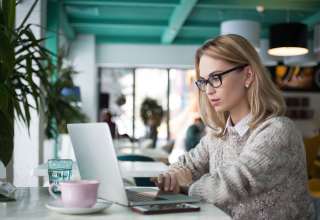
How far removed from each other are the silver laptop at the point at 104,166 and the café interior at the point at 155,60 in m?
3.90

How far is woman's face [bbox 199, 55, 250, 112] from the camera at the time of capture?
6.04 ft

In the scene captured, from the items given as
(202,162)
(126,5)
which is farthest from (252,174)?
(126,5)

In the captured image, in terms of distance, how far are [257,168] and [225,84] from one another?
368mm

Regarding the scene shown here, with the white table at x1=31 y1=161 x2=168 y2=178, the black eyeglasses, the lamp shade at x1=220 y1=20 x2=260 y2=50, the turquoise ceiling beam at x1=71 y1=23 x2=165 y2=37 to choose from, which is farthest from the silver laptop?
the turquoise ceiling beam at x1=71 y1=23 x2=165 y2=37

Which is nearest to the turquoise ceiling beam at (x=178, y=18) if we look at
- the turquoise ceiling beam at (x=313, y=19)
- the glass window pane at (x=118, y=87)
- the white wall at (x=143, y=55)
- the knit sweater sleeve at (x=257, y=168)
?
the white wall at (x=143, y=55)

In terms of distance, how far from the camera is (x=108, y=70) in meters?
14.2

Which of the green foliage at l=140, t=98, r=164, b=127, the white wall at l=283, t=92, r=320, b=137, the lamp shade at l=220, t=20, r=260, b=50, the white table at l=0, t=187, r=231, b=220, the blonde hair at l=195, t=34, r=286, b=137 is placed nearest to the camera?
the white table at l=0, t=187, r=231, b=220

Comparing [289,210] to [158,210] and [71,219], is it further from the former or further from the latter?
[71,219]

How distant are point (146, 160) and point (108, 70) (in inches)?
398

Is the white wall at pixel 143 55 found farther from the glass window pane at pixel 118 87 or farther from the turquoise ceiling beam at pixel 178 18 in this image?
the turquoise ceiling beam at pixel 178 18

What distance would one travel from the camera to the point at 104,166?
5.14 feet

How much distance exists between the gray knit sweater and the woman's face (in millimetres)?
110

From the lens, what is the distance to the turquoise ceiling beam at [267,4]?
9406mm

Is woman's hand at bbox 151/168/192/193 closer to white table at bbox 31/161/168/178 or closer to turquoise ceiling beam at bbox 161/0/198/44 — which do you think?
white table at bbox 31/161/168/178
